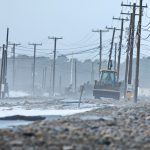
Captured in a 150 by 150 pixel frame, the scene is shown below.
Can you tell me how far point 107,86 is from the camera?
170ft

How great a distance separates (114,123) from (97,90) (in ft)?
115

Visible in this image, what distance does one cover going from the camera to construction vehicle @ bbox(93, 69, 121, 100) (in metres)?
52.0

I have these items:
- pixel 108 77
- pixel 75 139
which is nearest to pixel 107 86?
pixel 108 77

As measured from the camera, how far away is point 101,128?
50.7 feet

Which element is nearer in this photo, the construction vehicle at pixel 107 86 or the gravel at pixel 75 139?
the gravel at pixel 75 139

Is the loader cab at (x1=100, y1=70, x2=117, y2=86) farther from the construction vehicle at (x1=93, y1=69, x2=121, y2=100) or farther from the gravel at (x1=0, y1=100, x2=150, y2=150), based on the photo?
the gravel at (x1=0, y1=100, x2=150, y2=150)

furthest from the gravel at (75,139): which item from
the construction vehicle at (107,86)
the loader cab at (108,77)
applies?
the loader cab at (108,77)

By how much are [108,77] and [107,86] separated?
3.88 feet

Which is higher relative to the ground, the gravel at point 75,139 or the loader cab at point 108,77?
the loader cab at point 108,77

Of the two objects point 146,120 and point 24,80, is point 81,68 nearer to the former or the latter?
point 24,80

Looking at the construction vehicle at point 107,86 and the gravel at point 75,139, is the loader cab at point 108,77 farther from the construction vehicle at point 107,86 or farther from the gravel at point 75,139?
the gravel at point 75,139

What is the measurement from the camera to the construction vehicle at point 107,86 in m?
52.0

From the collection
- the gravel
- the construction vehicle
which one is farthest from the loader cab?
the gravel

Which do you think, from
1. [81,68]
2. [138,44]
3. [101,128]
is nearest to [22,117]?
[101,128]
